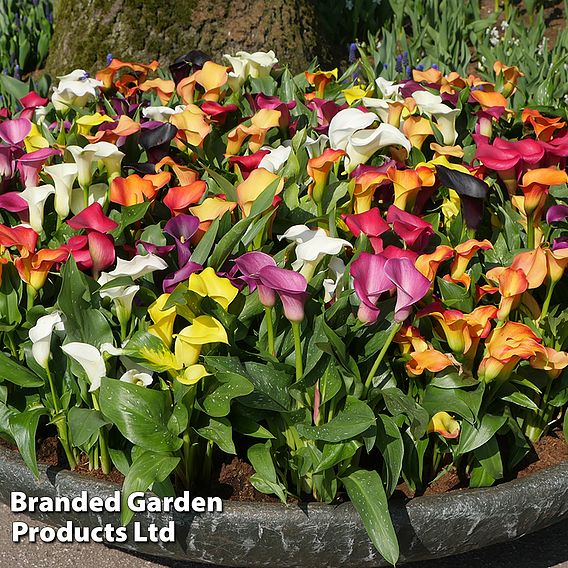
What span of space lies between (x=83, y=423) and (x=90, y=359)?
0.11m

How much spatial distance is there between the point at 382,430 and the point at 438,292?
42cm

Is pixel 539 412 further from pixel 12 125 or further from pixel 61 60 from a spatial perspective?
pixel 61 60

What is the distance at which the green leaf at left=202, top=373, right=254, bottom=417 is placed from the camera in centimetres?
155

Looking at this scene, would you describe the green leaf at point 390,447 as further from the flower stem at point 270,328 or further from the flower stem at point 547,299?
the flower stem at point 547,299

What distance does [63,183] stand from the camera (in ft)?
6.42

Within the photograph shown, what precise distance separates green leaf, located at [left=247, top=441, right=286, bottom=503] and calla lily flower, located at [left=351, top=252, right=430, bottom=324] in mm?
291

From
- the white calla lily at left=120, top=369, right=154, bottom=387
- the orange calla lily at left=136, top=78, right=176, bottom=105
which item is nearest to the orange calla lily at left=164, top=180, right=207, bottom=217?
the white calla lily at left=120, top=369, right=154, bottom=387

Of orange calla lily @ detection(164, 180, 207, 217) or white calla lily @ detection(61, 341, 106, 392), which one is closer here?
white calla lily @ detection(61, 341, 106, 392)

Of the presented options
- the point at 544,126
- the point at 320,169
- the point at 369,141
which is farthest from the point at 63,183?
the point at 544,126

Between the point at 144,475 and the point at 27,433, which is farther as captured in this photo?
the point at 27,433

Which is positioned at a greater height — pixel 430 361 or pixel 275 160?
pixel 275 160

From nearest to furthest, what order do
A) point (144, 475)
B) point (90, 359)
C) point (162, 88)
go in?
point (144, 475) < point (90, 359) < point (162, 88)

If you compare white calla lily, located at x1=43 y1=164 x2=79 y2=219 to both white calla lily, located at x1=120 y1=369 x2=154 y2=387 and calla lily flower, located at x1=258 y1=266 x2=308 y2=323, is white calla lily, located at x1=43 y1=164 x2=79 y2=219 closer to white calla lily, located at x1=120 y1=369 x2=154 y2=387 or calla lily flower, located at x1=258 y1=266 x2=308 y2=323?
white calla lily, located at x1=120 y1=369 x2=154 y2=387

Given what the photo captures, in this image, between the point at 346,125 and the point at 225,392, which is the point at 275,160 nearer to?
the point at 346,125
